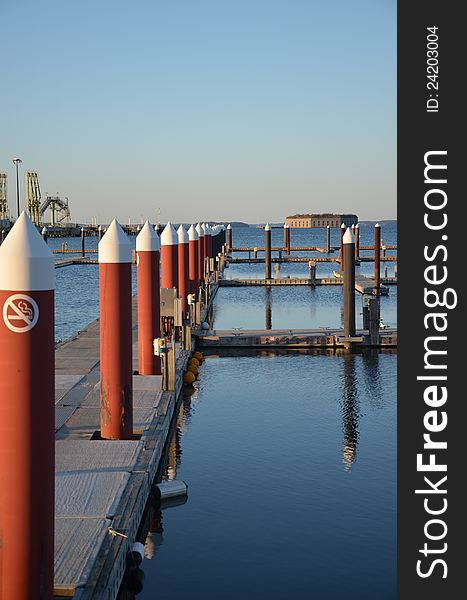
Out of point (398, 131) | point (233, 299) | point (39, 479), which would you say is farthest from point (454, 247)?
point (233, 299)

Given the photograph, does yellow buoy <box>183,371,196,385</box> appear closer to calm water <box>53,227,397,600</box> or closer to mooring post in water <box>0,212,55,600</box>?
calm water <box>53,227,397,600</box>

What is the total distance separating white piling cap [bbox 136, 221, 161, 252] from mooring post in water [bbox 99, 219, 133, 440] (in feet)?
20.1

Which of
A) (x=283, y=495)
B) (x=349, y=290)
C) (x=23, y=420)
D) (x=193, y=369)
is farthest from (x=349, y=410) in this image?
(x=23, y=420)

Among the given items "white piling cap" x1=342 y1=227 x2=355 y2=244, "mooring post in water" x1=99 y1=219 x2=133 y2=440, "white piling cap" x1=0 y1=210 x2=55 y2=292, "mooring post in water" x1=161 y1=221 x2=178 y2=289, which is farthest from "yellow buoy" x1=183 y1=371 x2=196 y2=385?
"white piling cap" x1=0 y1=210 x2=55 y2=292

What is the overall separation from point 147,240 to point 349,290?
11775mm

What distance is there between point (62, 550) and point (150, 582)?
248 centimetres

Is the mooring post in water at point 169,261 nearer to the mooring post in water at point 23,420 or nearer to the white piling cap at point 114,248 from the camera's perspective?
the white piling cap at point 114,248

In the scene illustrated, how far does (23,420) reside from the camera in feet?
28.2

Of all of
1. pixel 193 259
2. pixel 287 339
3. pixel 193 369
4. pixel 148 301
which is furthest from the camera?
pixel 193 259

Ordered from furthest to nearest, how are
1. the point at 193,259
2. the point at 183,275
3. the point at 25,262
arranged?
the point at 193,259 → the point at 183,275 → the point at 25,262

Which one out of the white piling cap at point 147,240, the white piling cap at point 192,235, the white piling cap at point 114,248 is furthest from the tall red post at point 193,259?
the white piling cap at point 114,248

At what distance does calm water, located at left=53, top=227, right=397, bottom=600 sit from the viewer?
13.0m

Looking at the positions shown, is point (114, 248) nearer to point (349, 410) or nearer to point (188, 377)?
point (349, 410)

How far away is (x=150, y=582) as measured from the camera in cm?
1275
